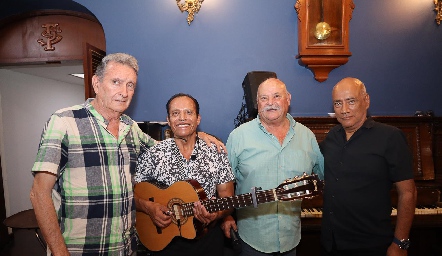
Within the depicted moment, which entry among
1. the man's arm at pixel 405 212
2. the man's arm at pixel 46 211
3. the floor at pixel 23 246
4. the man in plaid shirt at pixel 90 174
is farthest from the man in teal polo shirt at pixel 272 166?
the floor at pixel 23 246

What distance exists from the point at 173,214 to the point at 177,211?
0.13ft

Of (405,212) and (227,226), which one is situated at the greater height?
(405,212)

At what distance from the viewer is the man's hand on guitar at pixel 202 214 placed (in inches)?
76.4

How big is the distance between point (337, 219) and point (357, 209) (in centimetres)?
16

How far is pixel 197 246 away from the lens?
201 cm

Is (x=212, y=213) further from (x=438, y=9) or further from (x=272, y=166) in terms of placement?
(x=438, y=9)

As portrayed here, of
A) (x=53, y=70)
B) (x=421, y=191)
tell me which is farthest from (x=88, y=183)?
(x=53, y=70)

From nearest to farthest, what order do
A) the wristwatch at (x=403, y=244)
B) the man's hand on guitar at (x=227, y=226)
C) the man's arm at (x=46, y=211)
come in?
the man's arm at (x=46, y=211) < the wristwatch at (x=403, y=244) < the man's hand on guitar at (x=227, y=226)

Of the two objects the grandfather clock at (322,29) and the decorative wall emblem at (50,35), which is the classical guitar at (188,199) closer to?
the grandfather clock at (322,29)

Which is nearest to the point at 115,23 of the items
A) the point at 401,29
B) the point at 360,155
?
the point at 360,155

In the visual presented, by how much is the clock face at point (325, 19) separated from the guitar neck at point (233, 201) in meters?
2.18

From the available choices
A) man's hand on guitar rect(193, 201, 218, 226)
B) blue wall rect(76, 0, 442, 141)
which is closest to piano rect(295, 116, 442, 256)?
blue wall rect(76, 0, 442, 141)

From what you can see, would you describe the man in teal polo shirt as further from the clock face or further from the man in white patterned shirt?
the clock face

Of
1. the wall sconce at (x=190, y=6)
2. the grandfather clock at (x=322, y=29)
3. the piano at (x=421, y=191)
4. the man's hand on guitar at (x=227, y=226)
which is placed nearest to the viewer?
the man's hand on guitar at (x=227, y=226)
